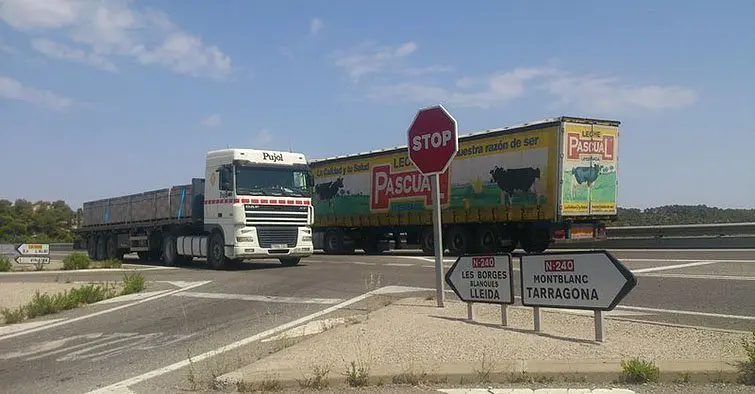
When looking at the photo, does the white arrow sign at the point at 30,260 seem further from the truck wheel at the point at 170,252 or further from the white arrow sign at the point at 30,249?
the truck wheel at the point at 170,252

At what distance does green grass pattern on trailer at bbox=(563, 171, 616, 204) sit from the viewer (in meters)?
21.4

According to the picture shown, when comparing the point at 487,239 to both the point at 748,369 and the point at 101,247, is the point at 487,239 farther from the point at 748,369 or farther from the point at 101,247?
the point at 101,247

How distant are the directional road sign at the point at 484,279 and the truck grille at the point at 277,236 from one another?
1154cm

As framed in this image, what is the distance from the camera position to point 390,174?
28.1m

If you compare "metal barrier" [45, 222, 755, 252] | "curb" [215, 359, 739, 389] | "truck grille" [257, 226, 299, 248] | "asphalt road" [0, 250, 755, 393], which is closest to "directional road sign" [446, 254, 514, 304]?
"curb" [215, 359, 739, 389]

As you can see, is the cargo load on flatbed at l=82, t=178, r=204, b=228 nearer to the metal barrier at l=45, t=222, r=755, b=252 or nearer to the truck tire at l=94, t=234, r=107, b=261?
the truck tire at l=94, t=234, r=107, b=261

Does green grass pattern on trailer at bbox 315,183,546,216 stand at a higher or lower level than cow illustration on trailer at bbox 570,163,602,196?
lower

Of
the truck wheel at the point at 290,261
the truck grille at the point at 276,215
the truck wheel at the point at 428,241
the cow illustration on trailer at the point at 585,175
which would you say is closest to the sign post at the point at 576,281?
the truck grille at the point at 276,215

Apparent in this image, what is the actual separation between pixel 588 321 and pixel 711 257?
38.2 feet

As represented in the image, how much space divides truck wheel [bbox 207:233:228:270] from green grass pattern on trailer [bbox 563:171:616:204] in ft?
34.8

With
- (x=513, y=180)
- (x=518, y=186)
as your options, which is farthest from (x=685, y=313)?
(x=513, y=180)

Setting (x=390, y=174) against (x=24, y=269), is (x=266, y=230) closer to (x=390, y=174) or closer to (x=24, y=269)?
(x=390, y=174)

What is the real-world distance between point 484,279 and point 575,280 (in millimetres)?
1505

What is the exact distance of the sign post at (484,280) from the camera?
8539 mm
